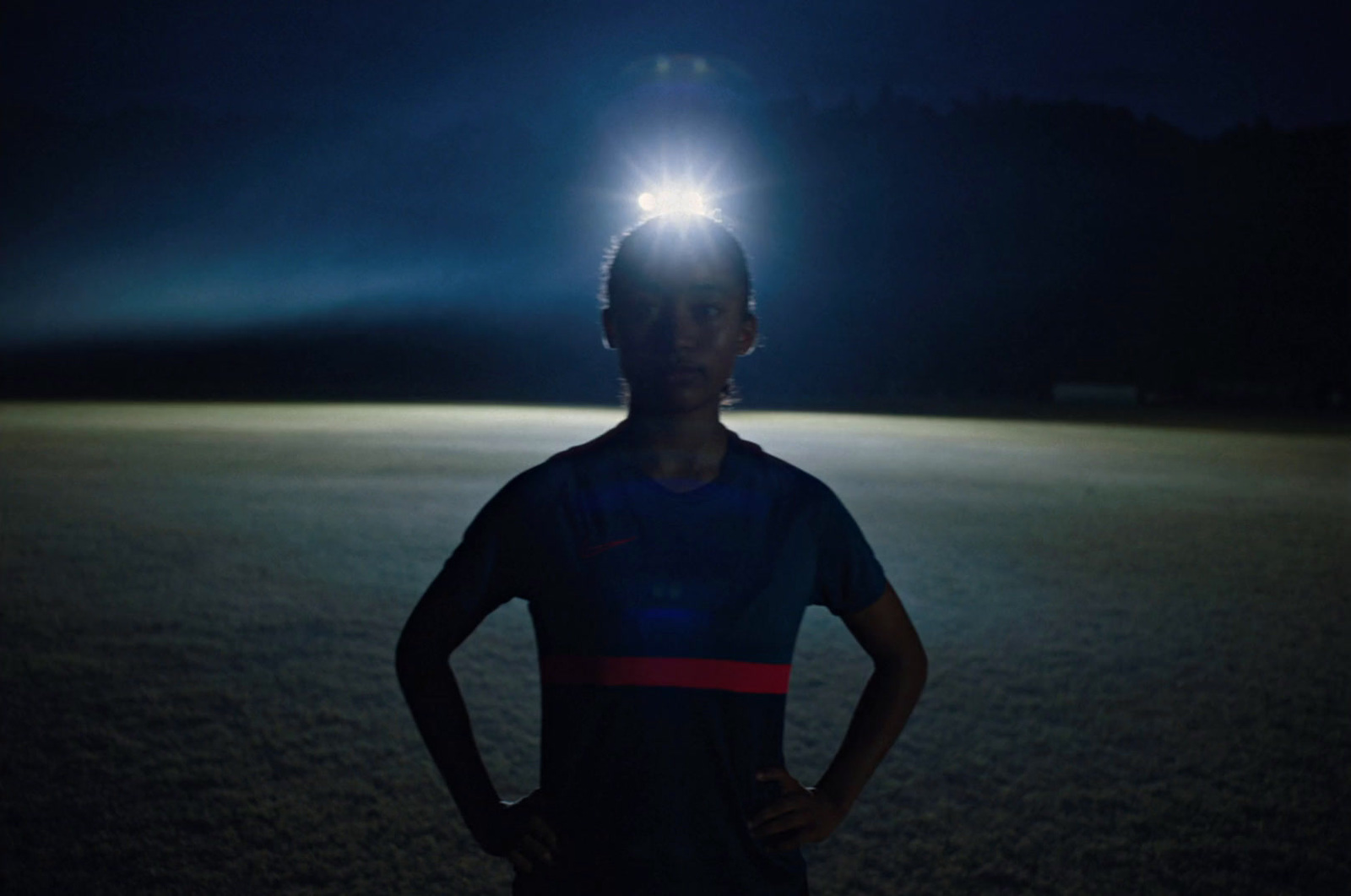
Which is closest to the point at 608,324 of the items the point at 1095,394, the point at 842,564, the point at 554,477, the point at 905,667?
the point at 554,477

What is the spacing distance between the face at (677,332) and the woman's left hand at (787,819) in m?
0.52

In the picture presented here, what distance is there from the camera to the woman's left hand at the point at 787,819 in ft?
4.37

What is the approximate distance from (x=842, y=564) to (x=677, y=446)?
11.5 inches

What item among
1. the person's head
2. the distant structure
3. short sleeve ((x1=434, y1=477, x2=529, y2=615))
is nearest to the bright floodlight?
the person's head

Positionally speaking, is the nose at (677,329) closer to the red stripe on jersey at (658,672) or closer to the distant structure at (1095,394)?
the red stripe on jersey at (658,672)

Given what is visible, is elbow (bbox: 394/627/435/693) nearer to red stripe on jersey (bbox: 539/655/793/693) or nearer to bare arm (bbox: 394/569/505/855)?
bare arm (bbox: 394/569/505/855)

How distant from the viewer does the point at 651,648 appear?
1.29m

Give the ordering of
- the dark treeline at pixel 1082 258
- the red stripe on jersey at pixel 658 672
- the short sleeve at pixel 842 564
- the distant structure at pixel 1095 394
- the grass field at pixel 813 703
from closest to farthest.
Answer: the red stripe on jersey at pixel 658 672 → the short sleeve at pixel 842 564 → the grass field at pixel 813 703 → the distant structure at pixel 1095 394 → the dark treeline at pixel 1082 258

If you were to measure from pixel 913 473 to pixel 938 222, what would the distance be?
10819cm

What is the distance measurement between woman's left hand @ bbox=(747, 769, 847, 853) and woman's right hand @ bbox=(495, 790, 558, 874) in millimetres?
267

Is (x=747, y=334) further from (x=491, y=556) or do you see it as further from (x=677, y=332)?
(x=491, y=556)

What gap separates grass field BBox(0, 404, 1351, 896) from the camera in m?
3.09

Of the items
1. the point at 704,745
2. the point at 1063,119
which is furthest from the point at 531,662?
the point at 1063,119

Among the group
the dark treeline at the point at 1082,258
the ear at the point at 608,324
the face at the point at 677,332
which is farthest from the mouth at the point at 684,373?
the dark treeline at the point at 1082,258
